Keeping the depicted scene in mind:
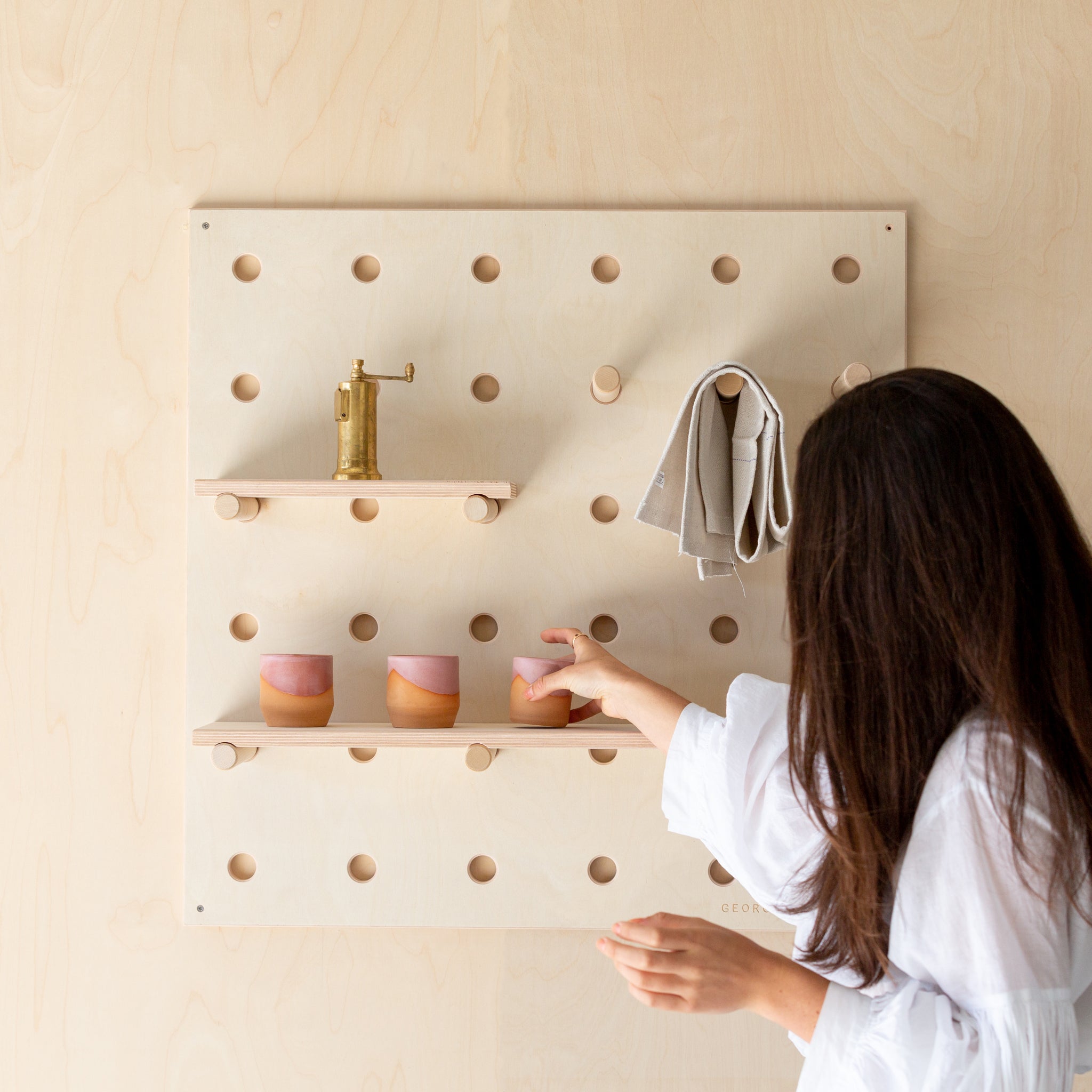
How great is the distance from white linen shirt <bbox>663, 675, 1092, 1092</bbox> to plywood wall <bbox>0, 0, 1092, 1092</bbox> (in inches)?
17.4

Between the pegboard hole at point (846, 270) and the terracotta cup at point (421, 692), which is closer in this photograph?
the terracotta cup at point (421, 692)

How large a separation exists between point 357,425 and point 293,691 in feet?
0.91

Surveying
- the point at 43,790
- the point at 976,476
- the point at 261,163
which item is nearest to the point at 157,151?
the point at 261,163

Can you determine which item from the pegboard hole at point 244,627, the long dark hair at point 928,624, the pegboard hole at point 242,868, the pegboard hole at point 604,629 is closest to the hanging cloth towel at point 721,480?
the pegboard hole at point 604,629

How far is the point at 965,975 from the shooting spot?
64cm

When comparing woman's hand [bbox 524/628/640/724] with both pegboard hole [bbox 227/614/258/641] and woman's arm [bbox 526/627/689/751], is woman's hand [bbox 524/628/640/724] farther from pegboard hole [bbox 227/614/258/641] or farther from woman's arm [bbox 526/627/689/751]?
pegboard hole [bbox 227/614/258/641]

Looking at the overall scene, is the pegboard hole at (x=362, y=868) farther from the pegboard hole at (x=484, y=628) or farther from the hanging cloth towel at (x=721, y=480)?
the hanging cloth towel at (x=721, y=480)

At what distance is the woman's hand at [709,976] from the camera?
678 millimetres

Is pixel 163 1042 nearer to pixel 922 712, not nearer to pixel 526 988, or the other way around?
pixel 526 988

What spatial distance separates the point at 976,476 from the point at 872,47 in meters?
0.66

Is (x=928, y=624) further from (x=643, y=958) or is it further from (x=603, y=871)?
(x=603, y=871)

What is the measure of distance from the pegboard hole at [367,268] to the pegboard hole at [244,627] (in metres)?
0.40

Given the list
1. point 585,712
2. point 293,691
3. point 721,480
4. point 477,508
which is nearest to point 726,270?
point 721,480

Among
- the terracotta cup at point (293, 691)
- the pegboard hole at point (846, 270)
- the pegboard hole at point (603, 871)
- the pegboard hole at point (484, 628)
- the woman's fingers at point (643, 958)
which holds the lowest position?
the pegboard hole at point (603, 871)
